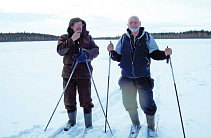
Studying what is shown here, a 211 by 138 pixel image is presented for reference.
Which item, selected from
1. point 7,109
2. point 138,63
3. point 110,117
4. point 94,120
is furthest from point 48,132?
point 138,63

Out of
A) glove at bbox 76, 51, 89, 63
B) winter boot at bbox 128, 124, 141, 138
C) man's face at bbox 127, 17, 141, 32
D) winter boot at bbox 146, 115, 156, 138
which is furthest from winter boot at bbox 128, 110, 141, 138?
man's face at bbox 127, 17, 141, 32

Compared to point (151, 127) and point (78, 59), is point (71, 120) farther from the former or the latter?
point (151, 127)

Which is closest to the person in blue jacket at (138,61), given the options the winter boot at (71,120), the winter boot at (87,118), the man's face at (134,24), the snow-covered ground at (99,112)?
the man's face at (134,24)

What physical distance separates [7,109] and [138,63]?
11.3 ft

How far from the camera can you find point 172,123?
3.85 m

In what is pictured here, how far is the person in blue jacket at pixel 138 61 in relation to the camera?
122 inches

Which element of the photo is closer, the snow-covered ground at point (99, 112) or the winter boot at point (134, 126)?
the winter boot at point (134, 126)

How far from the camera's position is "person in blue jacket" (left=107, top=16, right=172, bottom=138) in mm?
3111

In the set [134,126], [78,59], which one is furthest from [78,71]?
[134,126]

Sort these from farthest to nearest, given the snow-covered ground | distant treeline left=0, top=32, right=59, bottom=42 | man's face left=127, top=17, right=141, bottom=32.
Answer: distant treeline left=0, top=32, right=59, bottom=42
the snow-covered ground
man's face left=127, top=17, right=141, bottom=32

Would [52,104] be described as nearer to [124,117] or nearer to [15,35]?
[124,117]

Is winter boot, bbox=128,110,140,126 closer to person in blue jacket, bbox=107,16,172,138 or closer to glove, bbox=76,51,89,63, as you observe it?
person in blue jacket, bbox=107,16,172,138

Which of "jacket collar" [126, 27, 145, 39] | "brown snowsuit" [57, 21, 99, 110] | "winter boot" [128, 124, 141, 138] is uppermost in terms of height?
"jacket collar" [126, 27, 145, 39]

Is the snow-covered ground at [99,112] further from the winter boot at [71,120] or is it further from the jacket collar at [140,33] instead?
the jacket collar at [140,33]
